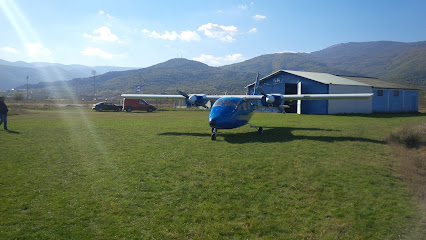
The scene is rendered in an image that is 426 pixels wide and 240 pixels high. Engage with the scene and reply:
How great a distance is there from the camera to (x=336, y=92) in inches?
1464

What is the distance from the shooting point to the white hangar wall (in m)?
37.2

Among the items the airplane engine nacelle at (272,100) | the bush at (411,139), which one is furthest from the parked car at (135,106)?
the bush at (411,139)

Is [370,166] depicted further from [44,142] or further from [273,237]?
[44,142]

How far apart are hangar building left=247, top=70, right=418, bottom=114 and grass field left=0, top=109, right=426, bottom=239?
26.1 metres

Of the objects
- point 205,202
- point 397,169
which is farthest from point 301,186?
point 397,169

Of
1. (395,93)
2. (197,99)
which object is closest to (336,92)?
(395,93)

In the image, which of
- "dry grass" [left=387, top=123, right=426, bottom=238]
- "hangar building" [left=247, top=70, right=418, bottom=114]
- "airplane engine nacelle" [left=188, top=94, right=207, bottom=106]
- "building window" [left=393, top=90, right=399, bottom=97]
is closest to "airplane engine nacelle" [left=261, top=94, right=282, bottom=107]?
"airplane engine nacelle" [left=188, top=94, right=207, bottom=106]

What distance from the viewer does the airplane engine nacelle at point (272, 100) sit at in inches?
733

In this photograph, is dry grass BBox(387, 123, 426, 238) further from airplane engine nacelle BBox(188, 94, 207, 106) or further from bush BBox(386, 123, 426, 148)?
airplane engine nacelle BBox(188, 94, 207, 106)

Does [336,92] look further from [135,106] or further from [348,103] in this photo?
[135,106]

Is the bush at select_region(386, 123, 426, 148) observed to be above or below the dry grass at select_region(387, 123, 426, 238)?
above

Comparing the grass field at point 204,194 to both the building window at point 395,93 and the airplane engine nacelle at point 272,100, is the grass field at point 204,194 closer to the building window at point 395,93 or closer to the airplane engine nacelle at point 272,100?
the airplane engine nacelle at point 272,100

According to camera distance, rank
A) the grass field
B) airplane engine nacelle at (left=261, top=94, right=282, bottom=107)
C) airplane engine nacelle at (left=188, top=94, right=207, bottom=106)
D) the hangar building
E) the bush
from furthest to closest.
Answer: the hangar building → airplane engine nacelle at (left=188, top=94, right=207, bottom=106) → airplane engine nacelle at (left=261, top=94, right=282, bottom=107) → the bush → the grass field

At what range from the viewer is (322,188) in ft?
25.5
